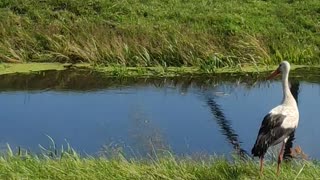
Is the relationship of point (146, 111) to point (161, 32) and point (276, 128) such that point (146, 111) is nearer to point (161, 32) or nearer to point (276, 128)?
point (276, 128)

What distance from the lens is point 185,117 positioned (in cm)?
1162

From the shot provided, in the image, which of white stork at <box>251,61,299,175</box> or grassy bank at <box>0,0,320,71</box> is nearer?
white stork at <box>251,61,299,175</box>

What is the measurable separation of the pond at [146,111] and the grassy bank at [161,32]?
786mm

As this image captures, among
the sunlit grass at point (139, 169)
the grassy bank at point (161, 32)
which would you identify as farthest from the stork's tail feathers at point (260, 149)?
the grassy bank at point (161, 32)

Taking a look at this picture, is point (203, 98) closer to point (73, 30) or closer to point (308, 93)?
point (308, 93)

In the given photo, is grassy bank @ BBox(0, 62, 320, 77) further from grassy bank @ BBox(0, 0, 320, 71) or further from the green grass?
the green grass

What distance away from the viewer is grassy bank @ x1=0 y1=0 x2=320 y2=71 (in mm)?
15578

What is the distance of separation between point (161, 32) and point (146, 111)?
4796mm

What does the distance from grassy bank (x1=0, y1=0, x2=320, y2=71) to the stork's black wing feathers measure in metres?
7.18

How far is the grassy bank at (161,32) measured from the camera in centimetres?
1558

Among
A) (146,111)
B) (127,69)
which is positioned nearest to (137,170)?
(146,111)

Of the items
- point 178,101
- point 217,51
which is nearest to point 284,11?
point 217,51

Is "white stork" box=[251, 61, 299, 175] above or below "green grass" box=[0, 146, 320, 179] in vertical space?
above

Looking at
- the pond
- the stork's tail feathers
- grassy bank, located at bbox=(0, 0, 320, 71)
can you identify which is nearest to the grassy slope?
the stork's tail feathers
